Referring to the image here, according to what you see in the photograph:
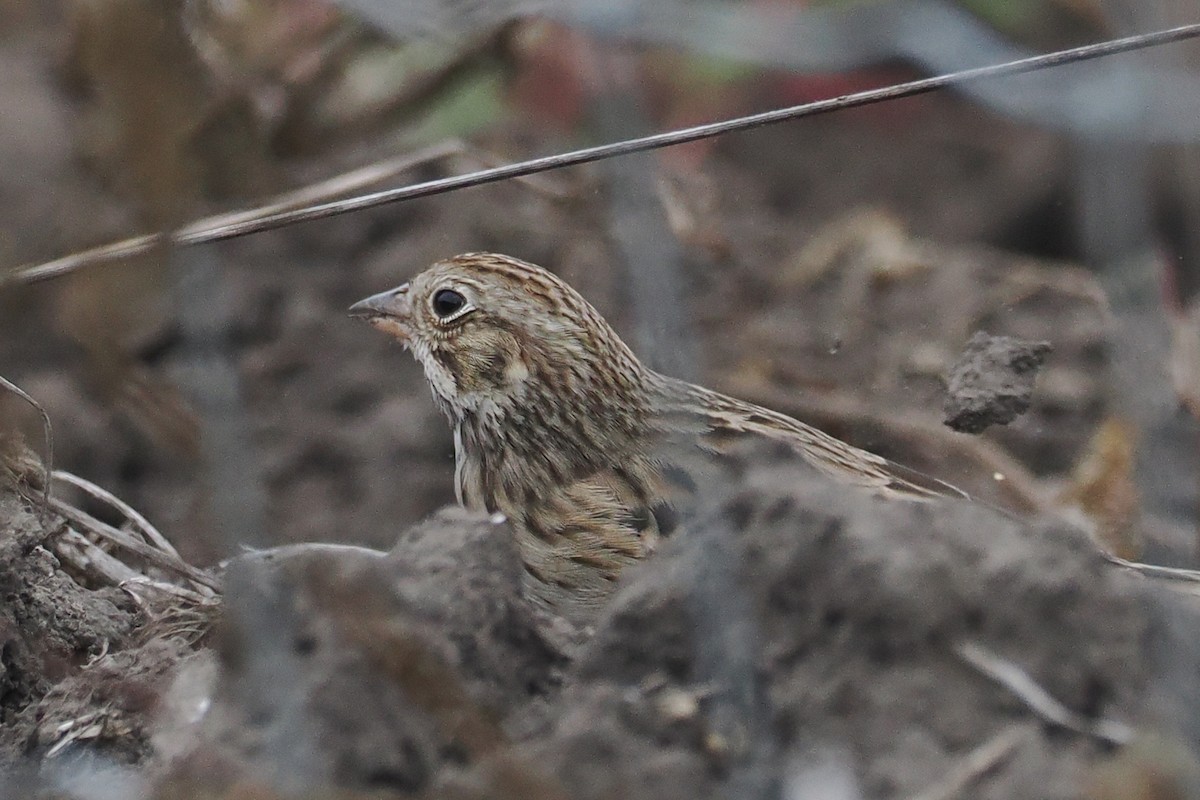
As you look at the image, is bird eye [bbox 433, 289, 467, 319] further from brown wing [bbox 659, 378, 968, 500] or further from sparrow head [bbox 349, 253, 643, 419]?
brown wing [bbox 659, 378, 968, 500]

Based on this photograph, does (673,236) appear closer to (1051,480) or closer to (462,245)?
(462,245)

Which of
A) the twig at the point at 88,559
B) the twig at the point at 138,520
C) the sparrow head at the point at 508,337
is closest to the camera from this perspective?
the twig at the point at 88,559

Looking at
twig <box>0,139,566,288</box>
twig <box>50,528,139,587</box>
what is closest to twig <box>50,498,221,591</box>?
twig <box>50,528,139,587</box>

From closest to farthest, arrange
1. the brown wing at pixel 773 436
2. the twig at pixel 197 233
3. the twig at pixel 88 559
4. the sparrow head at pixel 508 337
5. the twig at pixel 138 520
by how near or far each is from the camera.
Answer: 1. the twig at pixel 197 233
2. the twig at pixel 88 559
3. the twig at pixel 138 520
4. the brown wing at pixel 773 436
5. the sparrow head at pixel 508 337

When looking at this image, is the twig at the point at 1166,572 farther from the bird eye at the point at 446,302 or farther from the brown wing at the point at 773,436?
the bird eye at the point at 446,302

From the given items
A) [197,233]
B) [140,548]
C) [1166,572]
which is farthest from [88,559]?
[1166,572]

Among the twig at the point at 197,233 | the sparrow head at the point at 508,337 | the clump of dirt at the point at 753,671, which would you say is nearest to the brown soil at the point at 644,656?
the clump of dirt at the point at 753,671

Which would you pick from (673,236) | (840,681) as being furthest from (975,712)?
(673,236)
